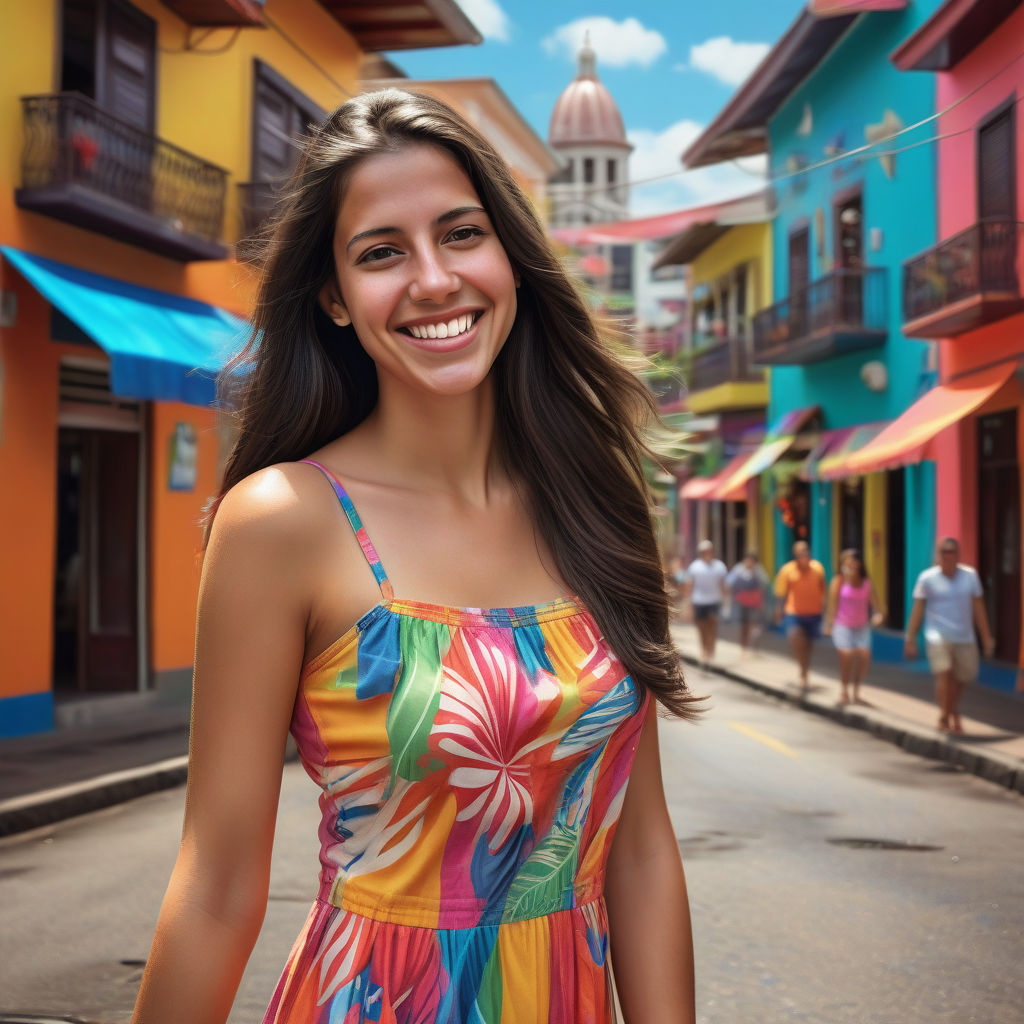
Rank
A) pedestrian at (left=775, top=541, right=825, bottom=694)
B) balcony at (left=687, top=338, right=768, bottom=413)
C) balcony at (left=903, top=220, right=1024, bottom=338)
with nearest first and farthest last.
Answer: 1. balcony at (left=903, top=220, right=1024, bottom=338)
2. pedestrian at (left=775, top=541, right=825, bottom=694)
3. balcony at (left=687, top=338, right=768, bottom=413)

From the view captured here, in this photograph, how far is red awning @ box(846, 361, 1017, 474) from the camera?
13617 mm

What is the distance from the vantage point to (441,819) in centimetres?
146

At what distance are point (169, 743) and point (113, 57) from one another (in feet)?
19.0

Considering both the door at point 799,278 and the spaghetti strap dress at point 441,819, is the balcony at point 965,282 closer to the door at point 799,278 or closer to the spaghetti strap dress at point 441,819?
the door at point 799,278

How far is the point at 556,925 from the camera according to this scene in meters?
1.51

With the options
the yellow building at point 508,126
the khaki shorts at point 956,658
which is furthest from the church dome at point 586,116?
the khaki shorts at point 956,658

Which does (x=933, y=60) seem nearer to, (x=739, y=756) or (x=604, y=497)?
(x=739, y=756)

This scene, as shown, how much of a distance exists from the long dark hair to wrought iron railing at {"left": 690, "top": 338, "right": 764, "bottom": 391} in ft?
83.7

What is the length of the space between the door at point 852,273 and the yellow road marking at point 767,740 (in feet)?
30.6

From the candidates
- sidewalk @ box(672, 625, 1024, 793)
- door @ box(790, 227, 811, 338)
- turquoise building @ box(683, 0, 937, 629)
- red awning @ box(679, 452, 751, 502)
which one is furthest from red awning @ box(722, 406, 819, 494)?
sidewalk @ box(672, 625, 1024, 793)

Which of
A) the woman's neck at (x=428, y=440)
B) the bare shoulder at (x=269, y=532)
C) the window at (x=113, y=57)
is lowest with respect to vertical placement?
the bare shoulder at (x=269, y=532)

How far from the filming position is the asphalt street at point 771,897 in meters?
4.48

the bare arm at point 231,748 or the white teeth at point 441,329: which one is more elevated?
the white teeth at point 441,329

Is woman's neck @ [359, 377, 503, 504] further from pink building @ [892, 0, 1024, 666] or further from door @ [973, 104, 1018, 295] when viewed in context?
door @ [973, 104, 1018, 295]
